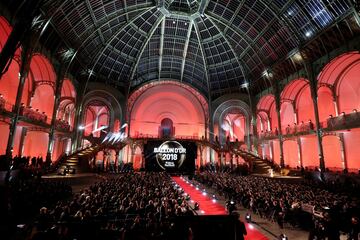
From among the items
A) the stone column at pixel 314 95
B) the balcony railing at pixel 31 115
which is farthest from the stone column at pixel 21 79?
the stone column at pixel 314 95

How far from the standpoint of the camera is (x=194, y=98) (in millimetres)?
42406

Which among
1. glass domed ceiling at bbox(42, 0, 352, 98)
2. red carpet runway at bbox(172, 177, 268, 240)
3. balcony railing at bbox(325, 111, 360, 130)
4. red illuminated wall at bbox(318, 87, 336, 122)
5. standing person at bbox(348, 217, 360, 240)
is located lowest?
red carpet runway at bbox(172, 177, 268, 240)

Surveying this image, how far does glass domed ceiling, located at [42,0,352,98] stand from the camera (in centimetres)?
2402

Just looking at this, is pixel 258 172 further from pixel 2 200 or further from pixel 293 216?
pixel 2 200

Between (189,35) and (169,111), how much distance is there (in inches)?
583

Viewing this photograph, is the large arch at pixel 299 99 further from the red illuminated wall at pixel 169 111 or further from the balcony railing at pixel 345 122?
the red illuminated wall at pixel 169 111

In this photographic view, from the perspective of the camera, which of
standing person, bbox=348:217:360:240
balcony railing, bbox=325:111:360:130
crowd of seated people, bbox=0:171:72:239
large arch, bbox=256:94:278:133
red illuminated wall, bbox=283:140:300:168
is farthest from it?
large arch, bbox=256:94:278:133

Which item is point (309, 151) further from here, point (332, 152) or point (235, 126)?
point (235, 126)

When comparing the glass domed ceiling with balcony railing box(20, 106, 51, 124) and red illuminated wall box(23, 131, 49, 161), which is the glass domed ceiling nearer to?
balcony railing box(20, 106, 51, 124)

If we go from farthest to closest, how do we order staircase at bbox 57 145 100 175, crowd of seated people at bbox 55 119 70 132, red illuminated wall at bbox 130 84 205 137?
red illuminated wall at bbox 130 84 205 137, crowd of seated people at bbox 55 119 70 132, staircase at bbox 57 145 100 175

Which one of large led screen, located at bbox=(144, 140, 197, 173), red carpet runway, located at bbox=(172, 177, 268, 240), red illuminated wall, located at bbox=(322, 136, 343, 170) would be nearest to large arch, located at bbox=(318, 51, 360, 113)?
red illuminated wall, located at bbox=(322, 136, 343, 170)

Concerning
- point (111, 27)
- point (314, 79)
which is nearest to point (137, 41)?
point (111, 27)

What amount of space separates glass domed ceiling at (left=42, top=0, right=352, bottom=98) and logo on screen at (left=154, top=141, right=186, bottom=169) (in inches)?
479

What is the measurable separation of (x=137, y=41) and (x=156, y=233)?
1303 inches
